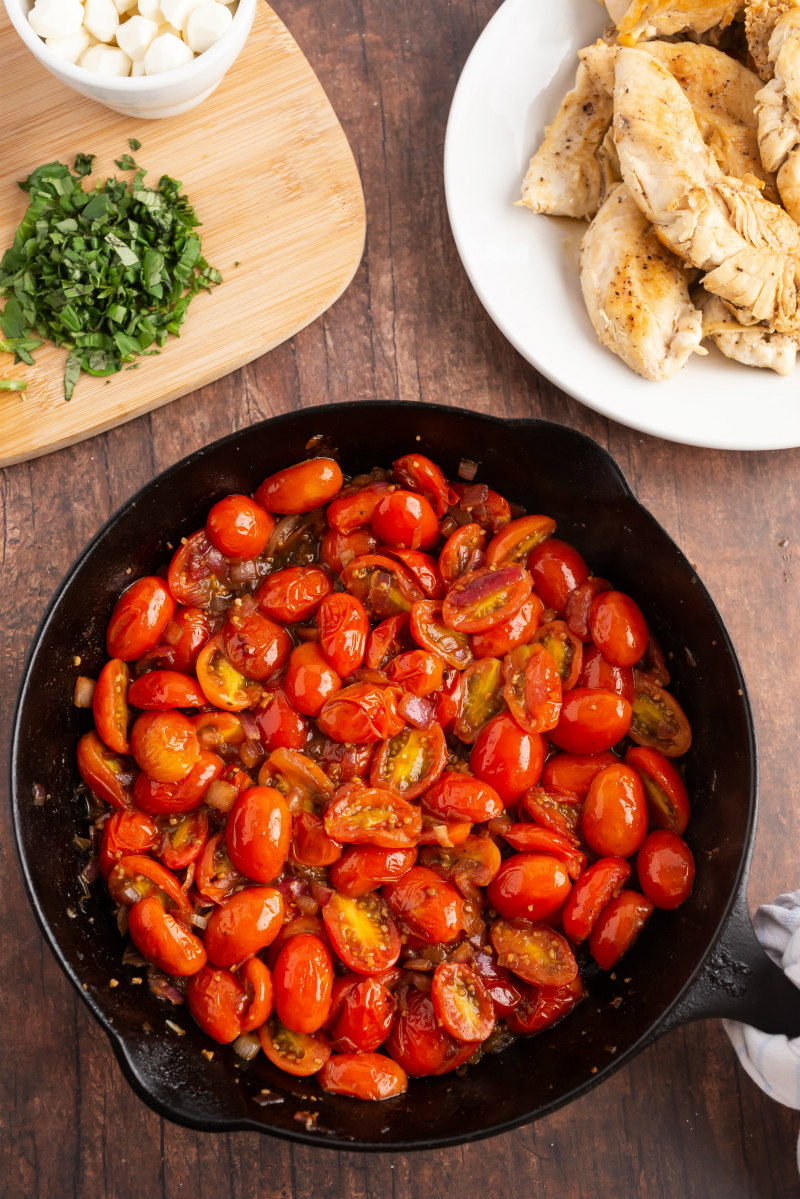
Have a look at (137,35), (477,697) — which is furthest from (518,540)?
(137,35)

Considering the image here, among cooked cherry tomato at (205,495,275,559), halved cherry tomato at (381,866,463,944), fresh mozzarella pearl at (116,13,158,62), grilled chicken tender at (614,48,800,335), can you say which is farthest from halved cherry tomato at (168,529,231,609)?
grilled chicken tender at (614,48,800,335)

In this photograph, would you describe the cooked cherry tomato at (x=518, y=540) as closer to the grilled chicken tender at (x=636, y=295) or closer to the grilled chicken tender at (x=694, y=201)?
the grilled chicken tender at (x=636, y=295)

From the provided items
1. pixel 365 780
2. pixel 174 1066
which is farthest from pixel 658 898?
pixel 174 1066

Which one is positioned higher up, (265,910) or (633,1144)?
(265,910)

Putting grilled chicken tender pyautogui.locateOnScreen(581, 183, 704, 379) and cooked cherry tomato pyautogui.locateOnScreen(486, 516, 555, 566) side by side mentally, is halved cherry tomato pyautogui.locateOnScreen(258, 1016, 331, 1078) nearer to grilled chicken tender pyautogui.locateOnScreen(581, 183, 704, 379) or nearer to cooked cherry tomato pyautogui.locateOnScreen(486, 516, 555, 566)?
cooked cherry tomato pyautogui.locateOnScreen(486, 516, 555, 566)

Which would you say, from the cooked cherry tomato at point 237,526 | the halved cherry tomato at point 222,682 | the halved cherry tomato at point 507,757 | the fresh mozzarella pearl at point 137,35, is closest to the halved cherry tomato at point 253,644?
the halved cherry tomato at point 222,682

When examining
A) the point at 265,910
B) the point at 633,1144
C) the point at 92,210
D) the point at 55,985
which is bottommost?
the point at 633,1144

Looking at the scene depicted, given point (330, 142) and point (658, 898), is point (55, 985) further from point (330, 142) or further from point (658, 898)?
point (330, 142)
